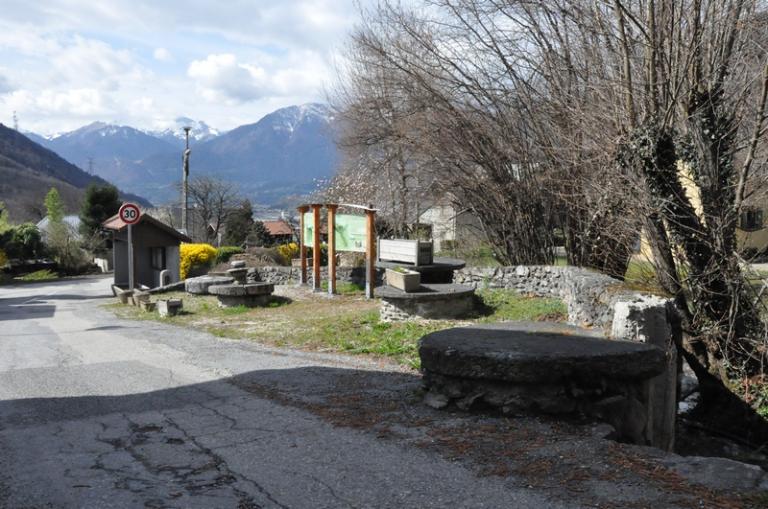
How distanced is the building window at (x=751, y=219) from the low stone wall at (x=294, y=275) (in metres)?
10.5

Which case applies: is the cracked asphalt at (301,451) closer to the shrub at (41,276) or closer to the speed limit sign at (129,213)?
the speed limit sign at (129,213)

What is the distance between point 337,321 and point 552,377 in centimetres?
766

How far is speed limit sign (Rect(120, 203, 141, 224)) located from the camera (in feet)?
64.7

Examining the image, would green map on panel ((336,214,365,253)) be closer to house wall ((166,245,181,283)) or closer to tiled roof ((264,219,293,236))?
house wall ((166,245,181,283))

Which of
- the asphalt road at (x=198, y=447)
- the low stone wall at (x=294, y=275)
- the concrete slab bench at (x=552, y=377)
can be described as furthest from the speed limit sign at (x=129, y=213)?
the concrete slab bench at (x=552, y=377)

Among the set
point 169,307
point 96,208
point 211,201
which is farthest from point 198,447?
point 211,201

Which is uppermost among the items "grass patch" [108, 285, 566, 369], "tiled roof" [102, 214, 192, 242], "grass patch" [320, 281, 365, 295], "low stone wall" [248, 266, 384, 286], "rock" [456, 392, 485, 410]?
"tiled roof" [102, 214, 192, 242]

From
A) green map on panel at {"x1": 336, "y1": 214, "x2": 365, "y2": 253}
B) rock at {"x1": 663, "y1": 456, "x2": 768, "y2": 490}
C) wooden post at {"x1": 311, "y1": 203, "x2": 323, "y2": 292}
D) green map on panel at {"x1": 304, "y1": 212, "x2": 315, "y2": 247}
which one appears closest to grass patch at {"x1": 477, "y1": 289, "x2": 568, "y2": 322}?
green map on panel at {"x1": 336, "y1": 214, "x2": 365, "y2": 253}

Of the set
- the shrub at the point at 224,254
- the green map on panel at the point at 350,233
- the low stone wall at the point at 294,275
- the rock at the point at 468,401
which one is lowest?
the rock at the point at 468,401

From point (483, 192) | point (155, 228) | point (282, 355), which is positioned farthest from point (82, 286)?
point (282, 355)

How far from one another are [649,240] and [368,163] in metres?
19.9

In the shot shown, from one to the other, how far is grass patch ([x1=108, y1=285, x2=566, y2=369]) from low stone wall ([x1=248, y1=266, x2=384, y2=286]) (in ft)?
8.23

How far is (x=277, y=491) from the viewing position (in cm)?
427

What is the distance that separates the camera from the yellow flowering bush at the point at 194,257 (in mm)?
32531
